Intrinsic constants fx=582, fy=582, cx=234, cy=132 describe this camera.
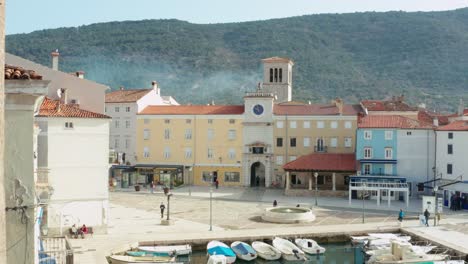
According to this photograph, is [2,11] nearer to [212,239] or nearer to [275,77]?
[212,239]

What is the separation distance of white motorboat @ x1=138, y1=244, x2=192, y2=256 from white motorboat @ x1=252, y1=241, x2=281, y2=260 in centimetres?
430

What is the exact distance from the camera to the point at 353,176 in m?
59.9

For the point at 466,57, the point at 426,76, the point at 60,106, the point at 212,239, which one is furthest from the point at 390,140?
the point at 466,57

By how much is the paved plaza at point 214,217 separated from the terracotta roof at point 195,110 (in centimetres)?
1246

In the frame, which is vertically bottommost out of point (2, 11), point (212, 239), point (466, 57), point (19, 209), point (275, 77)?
point (212, 239)

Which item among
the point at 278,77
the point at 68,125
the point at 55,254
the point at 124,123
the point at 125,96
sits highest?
the point at 278,77

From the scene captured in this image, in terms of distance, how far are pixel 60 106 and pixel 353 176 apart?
32.6 m

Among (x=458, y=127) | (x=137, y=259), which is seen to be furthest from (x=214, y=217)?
(x=458, y=127)

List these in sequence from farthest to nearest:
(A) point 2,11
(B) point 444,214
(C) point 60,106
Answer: (B) point 444,214
(C) point 60,106
(A) point 2,11

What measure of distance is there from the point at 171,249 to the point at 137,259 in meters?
3.39

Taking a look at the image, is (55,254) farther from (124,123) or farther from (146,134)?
(124,123)

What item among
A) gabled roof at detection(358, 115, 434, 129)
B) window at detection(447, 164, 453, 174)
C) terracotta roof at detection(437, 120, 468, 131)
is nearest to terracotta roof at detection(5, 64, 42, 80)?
terracotta roof at detection(437, 120, 468, 131)

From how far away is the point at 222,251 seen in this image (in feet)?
117

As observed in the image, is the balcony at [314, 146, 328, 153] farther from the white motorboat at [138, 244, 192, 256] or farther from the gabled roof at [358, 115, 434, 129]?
the white motorboat at [138, 244, 192, 256]
